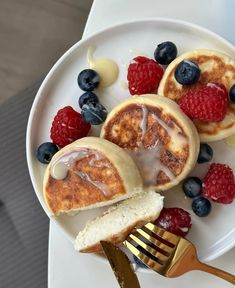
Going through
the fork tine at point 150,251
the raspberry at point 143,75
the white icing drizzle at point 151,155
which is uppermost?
the raspberry at point 143,75

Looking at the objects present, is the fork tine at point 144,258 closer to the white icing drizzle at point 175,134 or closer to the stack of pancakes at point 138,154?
the stack of pancakes at point 138,154

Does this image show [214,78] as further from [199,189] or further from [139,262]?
[139,262]

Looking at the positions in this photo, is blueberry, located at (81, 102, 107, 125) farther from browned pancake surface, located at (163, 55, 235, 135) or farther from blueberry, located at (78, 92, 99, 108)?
browned pancake surface, located at (163, 55, 235, 135)

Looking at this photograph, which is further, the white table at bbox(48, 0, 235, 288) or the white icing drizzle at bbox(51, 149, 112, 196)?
the white table at bbox(48, 0, 235, 288)

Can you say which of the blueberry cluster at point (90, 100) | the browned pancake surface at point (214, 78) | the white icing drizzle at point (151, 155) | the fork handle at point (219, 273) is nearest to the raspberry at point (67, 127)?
the blueberry cluster at point (90, 100)

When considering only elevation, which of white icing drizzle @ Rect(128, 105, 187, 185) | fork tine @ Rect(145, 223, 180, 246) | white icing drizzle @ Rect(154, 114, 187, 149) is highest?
white icing drizzle @ Rect(154, 114, 187, 149)

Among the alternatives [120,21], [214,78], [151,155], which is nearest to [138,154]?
[151,155]

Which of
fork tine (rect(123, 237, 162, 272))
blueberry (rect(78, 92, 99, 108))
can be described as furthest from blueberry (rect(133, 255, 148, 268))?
blueberry (rect(78, 92, 99, 108))
